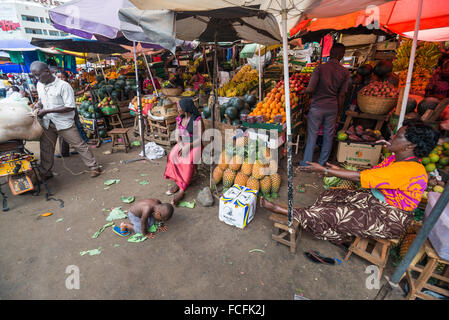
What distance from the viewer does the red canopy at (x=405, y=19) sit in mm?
4275

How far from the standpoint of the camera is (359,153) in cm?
427

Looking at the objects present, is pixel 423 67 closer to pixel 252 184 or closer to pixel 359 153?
pixel 359 153

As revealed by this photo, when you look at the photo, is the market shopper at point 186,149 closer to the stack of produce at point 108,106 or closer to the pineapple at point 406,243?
the pineapple at point 406,243

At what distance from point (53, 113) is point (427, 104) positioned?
7.17m

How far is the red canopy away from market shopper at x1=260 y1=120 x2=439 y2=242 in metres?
3.77

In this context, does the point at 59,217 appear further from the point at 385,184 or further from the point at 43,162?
the point at 385,184

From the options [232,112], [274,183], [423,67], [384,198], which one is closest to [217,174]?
[274,183]

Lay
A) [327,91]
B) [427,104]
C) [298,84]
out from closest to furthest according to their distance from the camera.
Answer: [427,104] → [327,91] → [298,84]

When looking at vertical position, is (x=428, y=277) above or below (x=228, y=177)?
below

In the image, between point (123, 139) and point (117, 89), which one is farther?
point (117, 89)

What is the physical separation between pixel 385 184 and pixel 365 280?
1123 millimetres

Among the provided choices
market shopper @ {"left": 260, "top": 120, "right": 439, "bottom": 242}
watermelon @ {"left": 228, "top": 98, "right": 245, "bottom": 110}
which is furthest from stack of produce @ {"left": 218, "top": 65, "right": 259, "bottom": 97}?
market shopper @ {"left": 260, "top": 120, "right": 439, "bottom": 242}

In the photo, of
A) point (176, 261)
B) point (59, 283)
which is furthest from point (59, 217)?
point (176, 261)

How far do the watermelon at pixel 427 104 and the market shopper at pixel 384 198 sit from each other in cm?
236
